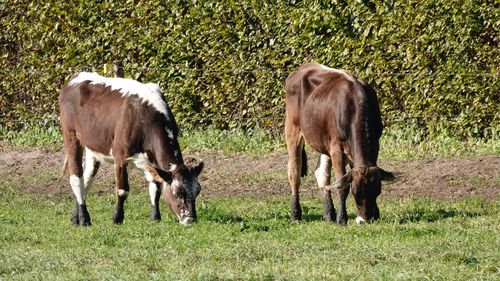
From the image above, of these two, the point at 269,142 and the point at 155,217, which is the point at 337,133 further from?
the point at 269,142

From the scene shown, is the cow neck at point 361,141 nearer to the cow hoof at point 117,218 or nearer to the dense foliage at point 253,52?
the cow hoof at point 117,218

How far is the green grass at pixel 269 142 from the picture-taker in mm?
18203

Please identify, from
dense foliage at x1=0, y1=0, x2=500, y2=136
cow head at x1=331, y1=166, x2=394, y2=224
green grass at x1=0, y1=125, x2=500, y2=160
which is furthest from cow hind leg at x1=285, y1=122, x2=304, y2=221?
dense foliage at x1=0, y1=0, x2=500, y2=136

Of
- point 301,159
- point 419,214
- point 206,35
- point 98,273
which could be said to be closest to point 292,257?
point 98,273

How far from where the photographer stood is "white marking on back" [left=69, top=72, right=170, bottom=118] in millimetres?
14414

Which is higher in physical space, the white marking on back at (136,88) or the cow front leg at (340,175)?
the white marking on back at (136,88)

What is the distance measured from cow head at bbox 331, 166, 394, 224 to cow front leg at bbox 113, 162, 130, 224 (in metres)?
2.77

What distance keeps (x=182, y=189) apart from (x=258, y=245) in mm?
2457

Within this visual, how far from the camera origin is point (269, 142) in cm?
2003

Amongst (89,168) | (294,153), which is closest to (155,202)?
(89,168)

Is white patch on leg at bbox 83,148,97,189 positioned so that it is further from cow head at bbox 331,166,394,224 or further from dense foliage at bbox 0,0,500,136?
dense foliage at bbox 0,0,500,136

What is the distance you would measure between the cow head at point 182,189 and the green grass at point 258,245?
229 millimetres

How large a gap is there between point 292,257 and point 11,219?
5.26 metres

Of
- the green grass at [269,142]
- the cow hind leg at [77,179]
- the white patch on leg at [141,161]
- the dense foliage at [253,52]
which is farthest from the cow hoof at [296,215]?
the dense foliage at [253,52]
